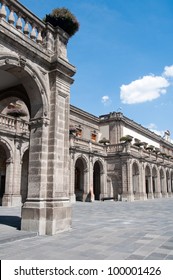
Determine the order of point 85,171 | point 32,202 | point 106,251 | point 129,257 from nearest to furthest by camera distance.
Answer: point 129,257
point 106,251
point 32,202
point 85,171

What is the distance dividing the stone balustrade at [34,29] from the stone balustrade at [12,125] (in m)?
10.5

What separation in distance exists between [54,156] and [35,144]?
68 cm

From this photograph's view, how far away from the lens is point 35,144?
7.23 metres

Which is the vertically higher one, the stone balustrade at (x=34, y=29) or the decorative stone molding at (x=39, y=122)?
the stone balustrade at (x=34, y=29)

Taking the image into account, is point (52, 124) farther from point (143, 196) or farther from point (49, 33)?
point (143, 196)

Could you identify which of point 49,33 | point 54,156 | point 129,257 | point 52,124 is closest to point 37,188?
point 54,156

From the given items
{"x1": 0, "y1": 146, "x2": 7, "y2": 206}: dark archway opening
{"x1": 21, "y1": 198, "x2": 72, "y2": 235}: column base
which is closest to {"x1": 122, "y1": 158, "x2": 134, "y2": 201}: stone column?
{"x1": 0, "y1": 146, "x2": 7, "y2": 206}: dark archway opening

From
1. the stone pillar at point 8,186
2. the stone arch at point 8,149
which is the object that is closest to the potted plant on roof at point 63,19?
the stone arch at point 8,149

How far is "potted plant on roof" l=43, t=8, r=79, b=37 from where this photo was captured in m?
7.80

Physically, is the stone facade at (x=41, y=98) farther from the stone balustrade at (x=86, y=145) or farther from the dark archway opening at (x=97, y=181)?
the dark archway opening at (x=97, y=181)

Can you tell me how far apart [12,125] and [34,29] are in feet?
37.9

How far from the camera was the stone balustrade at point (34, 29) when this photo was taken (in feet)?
20.9

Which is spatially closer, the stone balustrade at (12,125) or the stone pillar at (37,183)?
the stone pillar at (37,183)

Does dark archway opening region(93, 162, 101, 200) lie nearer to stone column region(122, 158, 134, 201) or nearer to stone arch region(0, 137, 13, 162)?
stone column region(122, 158, 134, 201)
